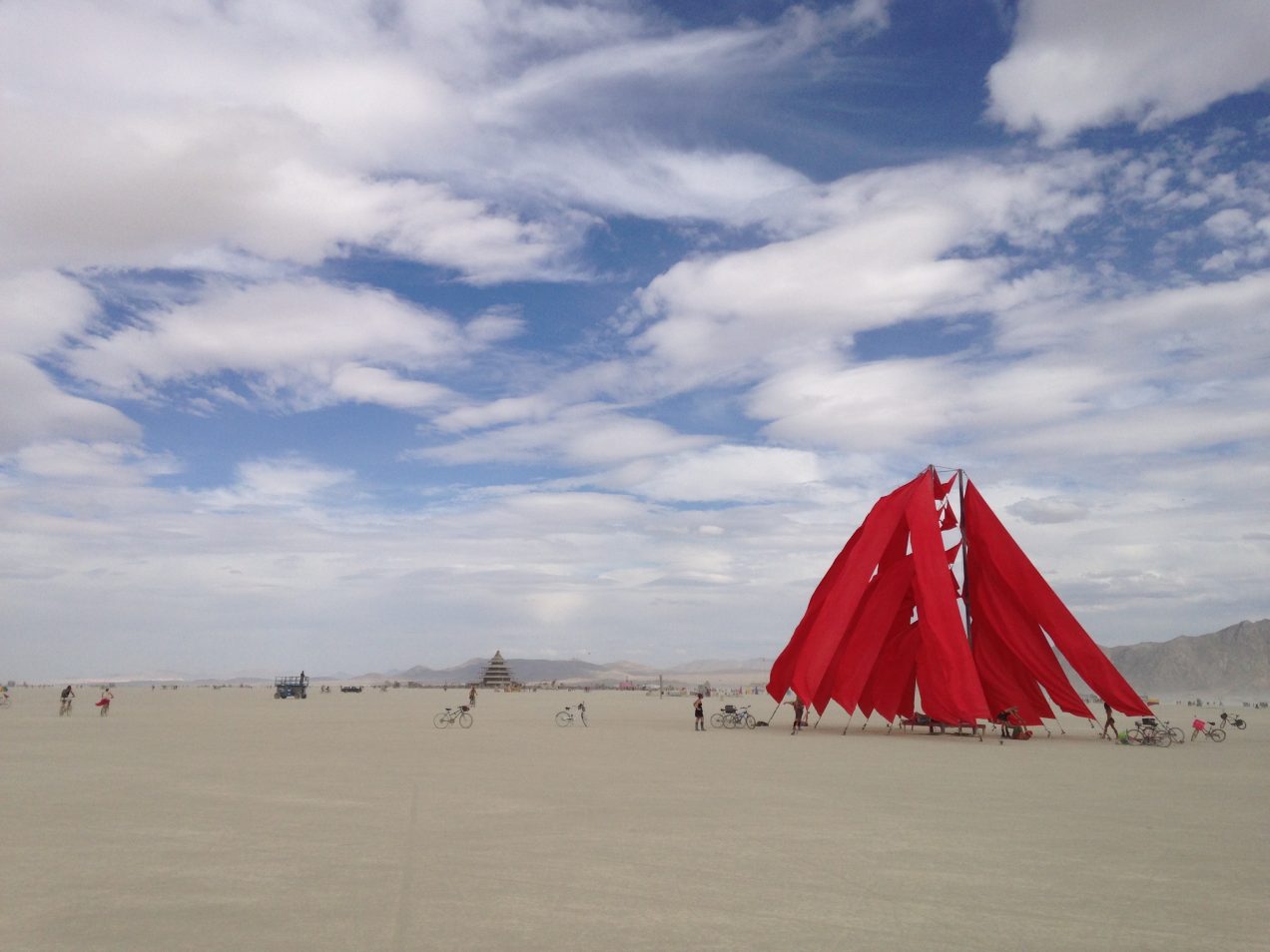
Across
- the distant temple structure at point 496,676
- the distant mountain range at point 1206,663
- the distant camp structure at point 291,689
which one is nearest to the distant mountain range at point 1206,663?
the distant mountain range at point 1206,663

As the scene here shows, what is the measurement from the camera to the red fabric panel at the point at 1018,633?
101 ft

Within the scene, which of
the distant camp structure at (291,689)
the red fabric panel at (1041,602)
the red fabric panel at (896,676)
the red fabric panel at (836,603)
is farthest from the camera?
the distant camp structure at (291,689)

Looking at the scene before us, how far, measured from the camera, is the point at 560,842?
10773 millimetres

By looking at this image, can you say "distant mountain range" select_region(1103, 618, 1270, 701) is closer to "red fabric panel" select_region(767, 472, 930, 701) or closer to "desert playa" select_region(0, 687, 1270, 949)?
"red fabric panel" select_region(767, 472, 930, 701)

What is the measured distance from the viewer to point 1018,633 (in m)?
31.3

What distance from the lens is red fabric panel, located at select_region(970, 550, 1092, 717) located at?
30.8m

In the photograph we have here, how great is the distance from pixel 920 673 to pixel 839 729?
17.0 feet

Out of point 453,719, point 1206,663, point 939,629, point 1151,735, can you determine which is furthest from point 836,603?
point 1206,663

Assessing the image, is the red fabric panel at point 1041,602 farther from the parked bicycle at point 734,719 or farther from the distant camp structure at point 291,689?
the distant camp structure at point 291,689

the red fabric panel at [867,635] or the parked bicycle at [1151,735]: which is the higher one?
the red fabric panel at [867,635]

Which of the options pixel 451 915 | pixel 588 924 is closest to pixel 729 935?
pixel 588 924

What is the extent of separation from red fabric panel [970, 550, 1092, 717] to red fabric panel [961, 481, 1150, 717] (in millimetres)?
349

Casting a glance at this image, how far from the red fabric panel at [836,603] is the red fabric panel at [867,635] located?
0.80 m

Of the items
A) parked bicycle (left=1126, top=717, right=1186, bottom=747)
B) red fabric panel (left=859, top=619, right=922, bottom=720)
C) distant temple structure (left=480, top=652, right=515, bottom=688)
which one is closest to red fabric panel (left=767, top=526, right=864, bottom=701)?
red fabric panel (left=859, top=619, right=922, bottom=720)
